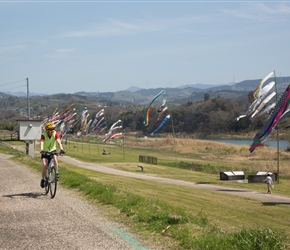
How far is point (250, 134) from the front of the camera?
408 feet

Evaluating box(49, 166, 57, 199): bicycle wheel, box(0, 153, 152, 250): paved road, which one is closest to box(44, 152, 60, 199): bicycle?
box(49, 166, 57, 199): bicycle wheel

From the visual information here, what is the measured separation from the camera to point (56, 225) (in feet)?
28.3

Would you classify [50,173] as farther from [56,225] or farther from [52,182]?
[56,225]

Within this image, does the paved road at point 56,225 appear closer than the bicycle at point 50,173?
Yes

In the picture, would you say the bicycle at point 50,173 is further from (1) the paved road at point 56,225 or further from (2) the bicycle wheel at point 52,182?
(1) the paved road at point 56,225

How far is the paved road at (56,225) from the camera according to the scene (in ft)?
24.1

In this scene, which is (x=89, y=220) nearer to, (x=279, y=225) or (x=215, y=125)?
(x=279, y=225)

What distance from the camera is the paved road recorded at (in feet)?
24.1

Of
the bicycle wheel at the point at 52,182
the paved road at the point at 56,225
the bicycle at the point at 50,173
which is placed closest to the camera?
the paved road at the point at 56,225

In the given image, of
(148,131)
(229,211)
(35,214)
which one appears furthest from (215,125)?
(35,214)

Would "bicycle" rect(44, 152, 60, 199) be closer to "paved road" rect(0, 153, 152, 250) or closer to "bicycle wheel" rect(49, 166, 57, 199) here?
"bicycle wheel" rect(49, 166, 57, 199)

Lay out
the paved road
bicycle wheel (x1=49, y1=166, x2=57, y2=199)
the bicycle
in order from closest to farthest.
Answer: the paved road
bicycle wheel (x1=49, y1=166, x2=57, y2=199)
the bicycle

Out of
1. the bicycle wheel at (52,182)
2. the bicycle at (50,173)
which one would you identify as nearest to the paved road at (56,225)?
the bicycle wheel at (52,182)

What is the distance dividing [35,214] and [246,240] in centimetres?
457
